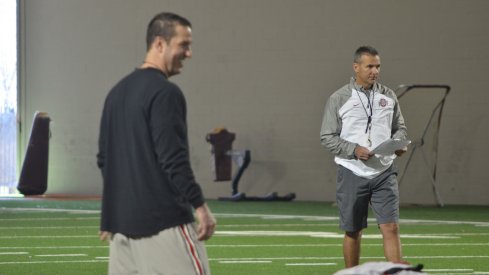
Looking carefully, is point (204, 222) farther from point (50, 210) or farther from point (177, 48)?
point (50, 210)

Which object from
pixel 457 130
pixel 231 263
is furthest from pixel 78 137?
pixel 231 263

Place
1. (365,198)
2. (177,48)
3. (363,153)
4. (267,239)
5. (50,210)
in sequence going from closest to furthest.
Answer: (177,48) < (363,153) < (365,198) < (267,239) < (50,210)

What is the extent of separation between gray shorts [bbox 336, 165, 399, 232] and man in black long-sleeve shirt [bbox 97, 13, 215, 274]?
12.8ft

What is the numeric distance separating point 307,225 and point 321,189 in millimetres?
5393

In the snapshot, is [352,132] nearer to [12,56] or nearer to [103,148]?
[103,148]

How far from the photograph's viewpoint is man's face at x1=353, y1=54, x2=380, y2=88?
30.7ft

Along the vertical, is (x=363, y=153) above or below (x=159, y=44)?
Result: below

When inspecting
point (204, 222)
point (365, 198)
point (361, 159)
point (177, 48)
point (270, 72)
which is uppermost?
point (177, 48)

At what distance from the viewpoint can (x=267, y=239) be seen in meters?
13.8

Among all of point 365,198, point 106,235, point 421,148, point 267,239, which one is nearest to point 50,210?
point 267,239

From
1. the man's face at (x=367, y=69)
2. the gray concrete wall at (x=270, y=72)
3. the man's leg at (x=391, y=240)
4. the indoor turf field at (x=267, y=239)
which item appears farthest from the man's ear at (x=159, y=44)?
the gray concrete wall at (x=270, y=72)

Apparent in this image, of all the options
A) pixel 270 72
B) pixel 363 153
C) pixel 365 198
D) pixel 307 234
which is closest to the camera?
pixel 363 153

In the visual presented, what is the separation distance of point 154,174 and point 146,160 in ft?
0.25

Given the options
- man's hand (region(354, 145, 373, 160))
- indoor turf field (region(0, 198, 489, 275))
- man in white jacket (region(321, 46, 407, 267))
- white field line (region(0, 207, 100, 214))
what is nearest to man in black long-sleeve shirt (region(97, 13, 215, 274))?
man's hand (region(354, 145, 373, 160))
